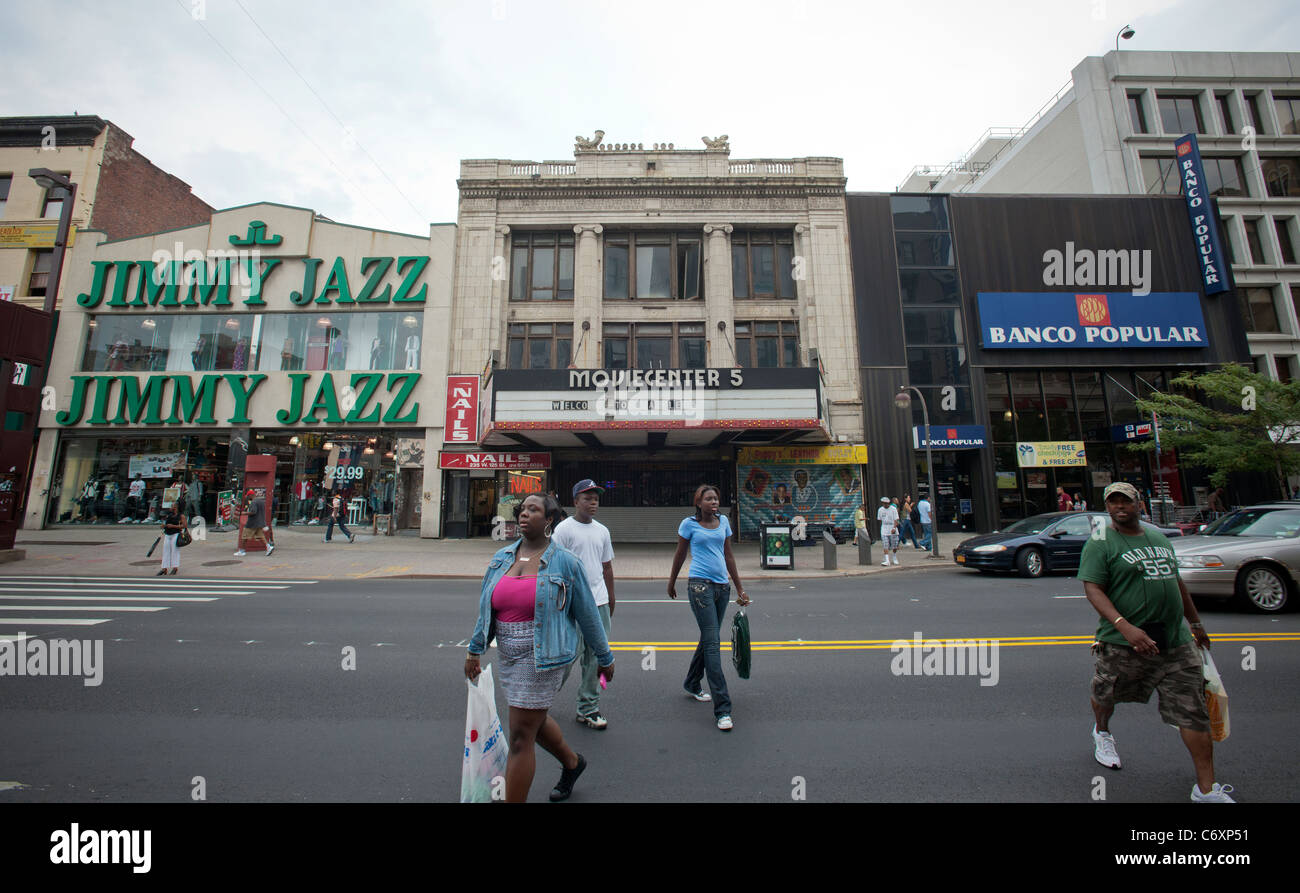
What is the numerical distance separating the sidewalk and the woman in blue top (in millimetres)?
7634

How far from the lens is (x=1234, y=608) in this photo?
322 inches

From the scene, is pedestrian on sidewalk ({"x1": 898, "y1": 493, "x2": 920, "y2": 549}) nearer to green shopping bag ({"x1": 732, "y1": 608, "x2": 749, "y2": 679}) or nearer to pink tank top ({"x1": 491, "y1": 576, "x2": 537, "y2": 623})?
green shopping bag ({"x1": 732, "y1": 608, "x2": 749, "y2": 679})

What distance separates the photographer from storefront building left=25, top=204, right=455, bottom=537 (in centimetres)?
2180

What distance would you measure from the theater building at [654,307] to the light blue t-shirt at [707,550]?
599 inches

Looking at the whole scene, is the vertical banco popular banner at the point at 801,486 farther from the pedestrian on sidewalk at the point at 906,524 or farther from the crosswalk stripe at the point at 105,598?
the crosswalk stripe at the point at 105,598

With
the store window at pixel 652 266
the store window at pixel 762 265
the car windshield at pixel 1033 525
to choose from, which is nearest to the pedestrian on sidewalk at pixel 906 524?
the car windshield at pixel 1033 525

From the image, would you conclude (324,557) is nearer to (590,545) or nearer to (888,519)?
(590,545)

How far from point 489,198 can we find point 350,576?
657 inches

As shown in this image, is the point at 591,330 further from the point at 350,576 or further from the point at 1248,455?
the point at 1248,455

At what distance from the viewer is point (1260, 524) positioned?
27.4 ft

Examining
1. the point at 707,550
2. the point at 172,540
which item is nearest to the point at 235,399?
the point at 172,540

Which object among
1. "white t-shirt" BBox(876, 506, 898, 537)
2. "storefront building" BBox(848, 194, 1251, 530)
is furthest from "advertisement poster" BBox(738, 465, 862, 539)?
"white t-shirt" BBox(876, 506, 898, 537)

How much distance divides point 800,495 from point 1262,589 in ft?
44.5
